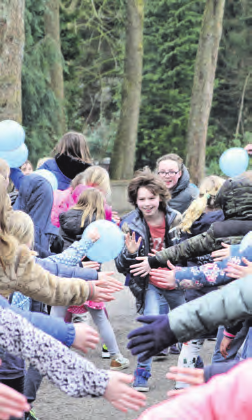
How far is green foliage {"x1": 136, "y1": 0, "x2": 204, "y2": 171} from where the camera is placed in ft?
93.6

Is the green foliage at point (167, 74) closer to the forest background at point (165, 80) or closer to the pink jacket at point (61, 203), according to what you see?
the forest background at point (165, 80)

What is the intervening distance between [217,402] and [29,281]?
1772mm

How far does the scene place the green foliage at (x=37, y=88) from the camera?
58.1 feet

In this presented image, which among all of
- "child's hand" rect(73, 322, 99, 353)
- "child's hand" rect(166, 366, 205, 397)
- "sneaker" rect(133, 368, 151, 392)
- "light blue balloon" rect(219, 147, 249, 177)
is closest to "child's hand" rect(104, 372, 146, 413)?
"child's hand" rect(166, 366, 205, 397)

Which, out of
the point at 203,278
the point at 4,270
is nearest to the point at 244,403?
the point at 4,270

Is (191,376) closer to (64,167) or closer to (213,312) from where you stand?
(213,312)

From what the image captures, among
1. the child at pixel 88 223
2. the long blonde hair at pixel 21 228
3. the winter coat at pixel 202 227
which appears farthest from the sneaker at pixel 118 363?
the long blonde hair at pixel 21 228

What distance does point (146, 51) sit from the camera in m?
29.2

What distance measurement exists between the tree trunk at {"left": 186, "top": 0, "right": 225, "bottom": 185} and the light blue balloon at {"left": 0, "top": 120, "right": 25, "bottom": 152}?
1187 cm

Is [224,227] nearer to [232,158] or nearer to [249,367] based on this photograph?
[249,367]

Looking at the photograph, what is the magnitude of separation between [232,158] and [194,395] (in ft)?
22.7

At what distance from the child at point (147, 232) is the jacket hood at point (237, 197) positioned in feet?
4.11

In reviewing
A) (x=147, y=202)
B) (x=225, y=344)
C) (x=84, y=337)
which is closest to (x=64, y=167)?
(x=147, y=202)

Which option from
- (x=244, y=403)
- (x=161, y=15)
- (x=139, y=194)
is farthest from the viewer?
(x=161, y=15)
